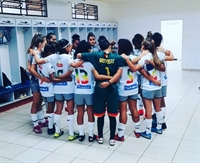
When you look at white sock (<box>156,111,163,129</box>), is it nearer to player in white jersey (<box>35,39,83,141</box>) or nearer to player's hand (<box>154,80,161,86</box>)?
player's hand (<box>154,80,161,86</box>)

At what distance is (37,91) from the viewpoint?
4031 mm

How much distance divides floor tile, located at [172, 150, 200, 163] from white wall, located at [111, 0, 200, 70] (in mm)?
7333

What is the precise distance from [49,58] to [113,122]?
1.33m

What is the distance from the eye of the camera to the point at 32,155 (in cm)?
338

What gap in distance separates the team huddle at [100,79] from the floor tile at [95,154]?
201mm

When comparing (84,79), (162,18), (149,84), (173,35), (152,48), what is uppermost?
(162,18)

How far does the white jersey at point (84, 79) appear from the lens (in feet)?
11.3

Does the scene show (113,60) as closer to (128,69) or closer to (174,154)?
(128,69)

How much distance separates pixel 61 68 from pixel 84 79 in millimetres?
419

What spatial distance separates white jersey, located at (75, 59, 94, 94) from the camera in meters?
3.45

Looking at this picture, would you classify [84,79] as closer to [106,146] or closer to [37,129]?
[106,146]

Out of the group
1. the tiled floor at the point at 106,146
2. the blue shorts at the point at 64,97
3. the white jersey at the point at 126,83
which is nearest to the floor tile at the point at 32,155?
the tiled floor at the point at 106,146

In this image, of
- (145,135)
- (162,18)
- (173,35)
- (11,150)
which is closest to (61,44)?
(11,150)

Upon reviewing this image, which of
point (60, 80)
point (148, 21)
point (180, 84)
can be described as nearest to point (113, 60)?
point (60, 80)
